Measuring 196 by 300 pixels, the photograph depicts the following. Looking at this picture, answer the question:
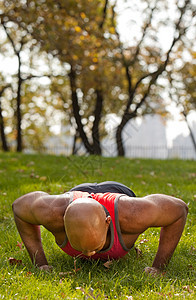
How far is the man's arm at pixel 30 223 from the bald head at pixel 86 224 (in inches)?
23.2

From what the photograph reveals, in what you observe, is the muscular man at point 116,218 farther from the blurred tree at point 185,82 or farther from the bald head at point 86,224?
the blurred tree at point 185,82

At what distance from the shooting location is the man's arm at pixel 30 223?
2.78 metres

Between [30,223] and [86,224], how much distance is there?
2.95 ft

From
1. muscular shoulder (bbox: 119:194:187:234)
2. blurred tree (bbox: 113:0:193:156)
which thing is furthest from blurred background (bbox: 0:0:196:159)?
muscular shoulder (bbox: 119:194:187:234)

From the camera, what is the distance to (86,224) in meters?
2.15

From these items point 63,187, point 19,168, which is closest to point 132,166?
point 19,168

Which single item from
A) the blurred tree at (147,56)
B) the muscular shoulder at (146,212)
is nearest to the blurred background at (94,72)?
the blurred tree at (147,56)

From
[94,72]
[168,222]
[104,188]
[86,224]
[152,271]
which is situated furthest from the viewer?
[94,72]

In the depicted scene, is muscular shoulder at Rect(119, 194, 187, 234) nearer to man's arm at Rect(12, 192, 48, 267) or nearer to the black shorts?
the black shorts

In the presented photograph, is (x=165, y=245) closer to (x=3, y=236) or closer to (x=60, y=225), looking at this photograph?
(x=60, y=225)

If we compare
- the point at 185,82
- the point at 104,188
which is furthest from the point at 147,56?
the point at 104,188

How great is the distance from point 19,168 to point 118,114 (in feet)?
50.0

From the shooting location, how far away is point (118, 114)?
Result: 75.6 ft

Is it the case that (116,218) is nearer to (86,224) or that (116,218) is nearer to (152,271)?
(86,224)
